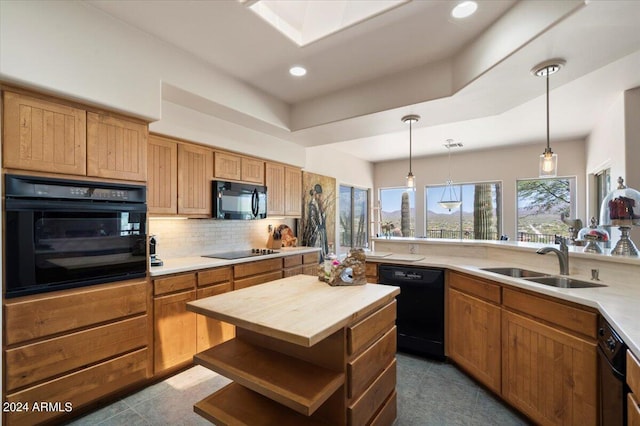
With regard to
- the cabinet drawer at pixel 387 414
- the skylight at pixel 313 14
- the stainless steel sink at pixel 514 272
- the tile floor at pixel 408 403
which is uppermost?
the skylight at pixel 313 14

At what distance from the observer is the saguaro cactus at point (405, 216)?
7.46 meters

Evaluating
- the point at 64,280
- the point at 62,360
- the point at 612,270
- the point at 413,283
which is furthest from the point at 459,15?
the point at 62,360

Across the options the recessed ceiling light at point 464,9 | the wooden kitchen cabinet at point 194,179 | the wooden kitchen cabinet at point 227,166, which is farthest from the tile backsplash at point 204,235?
the recessed ceiling light at point 464,9

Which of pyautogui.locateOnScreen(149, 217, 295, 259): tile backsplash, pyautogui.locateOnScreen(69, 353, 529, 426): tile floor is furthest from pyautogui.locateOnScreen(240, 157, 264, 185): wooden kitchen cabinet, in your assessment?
pyautogui.locateOnScreen(69, 353, 529, 426): tile floor

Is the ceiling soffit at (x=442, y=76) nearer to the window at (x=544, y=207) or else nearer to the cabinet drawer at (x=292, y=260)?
the cabinet drawer at (x=292, y=260)

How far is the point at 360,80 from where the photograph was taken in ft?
10.5

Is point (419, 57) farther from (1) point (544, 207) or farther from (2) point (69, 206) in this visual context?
(1) point (544, 207)

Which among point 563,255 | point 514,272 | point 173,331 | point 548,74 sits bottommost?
point 173,331

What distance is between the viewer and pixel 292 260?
13.4 ft

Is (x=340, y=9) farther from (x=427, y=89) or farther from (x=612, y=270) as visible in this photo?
(x=612, y=270)

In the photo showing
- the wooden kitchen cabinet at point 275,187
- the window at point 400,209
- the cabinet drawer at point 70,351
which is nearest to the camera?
the cabinet drawer at point 70,351

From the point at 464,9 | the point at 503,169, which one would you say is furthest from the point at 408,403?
the point at 503,169

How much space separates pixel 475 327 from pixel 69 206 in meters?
3.26

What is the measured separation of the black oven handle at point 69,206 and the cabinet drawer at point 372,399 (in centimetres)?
220
